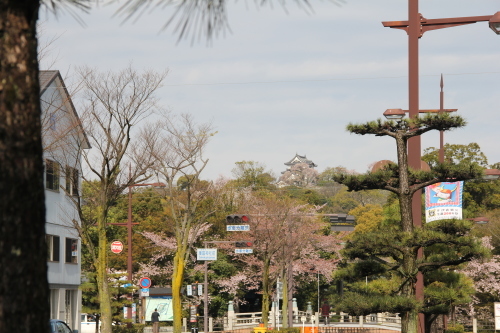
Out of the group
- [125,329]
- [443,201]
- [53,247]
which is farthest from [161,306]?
[443,201]

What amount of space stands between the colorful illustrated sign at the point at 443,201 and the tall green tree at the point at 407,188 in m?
7.90

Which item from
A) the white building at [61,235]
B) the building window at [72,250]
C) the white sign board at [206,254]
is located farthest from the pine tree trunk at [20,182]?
the white sign board at [206,254]

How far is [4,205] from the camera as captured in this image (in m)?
3.65

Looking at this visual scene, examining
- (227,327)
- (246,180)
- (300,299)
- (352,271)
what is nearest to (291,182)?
(246,180)

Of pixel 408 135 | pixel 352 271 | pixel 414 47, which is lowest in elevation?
pixel 352 271

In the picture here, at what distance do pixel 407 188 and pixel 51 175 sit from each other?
80.1 feet

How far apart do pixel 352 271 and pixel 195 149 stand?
67.3 ft

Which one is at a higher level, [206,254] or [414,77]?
[414,77]

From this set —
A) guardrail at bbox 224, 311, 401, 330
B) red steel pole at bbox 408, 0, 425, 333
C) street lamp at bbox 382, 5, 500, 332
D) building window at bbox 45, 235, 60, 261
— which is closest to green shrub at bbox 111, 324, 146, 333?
building window at bbox 45, 235, 60, 261

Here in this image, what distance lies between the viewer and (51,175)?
37688 mm

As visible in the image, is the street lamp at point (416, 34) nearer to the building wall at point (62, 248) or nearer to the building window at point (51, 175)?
the building window at point (51, 175)

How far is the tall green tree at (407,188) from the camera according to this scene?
1605 cm

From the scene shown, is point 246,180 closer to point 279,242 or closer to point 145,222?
point 145,222

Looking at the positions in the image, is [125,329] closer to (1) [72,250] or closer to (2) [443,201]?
(1) [72,250]
